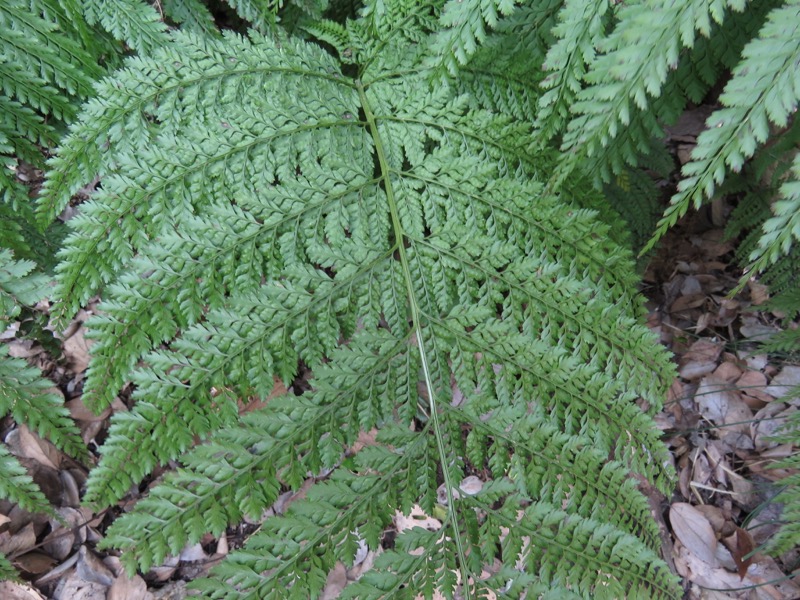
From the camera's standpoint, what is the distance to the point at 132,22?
72.7 inches

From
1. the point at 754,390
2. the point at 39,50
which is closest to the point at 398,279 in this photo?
the point at 39,50

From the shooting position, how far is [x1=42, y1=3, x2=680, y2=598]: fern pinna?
129cm

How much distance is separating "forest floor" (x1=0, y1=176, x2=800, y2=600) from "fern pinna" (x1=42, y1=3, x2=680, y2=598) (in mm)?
1000

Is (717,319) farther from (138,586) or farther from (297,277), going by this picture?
(138,586)

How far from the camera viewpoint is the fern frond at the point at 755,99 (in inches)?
42.8

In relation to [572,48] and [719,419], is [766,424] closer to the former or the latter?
[719,419]

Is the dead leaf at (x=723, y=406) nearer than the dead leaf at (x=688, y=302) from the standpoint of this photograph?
Yes

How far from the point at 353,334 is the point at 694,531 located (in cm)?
171

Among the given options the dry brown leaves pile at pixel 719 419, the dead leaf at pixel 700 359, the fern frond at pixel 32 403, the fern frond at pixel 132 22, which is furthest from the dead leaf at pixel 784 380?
Result: the fern frond at pixel 132 22

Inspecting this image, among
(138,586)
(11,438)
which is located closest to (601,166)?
(138,586)

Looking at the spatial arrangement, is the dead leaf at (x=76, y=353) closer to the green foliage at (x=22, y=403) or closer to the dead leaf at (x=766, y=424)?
the green foliage at (x=22, y=403)

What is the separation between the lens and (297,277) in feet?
4.90

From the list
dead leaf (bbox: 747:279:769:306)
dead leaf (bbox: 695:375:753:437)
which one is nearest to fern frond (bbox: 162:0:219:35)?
dead leaf (bbox: 695:375:753:437)

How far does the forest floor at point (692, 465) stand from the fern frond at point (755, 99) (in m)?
1.41
